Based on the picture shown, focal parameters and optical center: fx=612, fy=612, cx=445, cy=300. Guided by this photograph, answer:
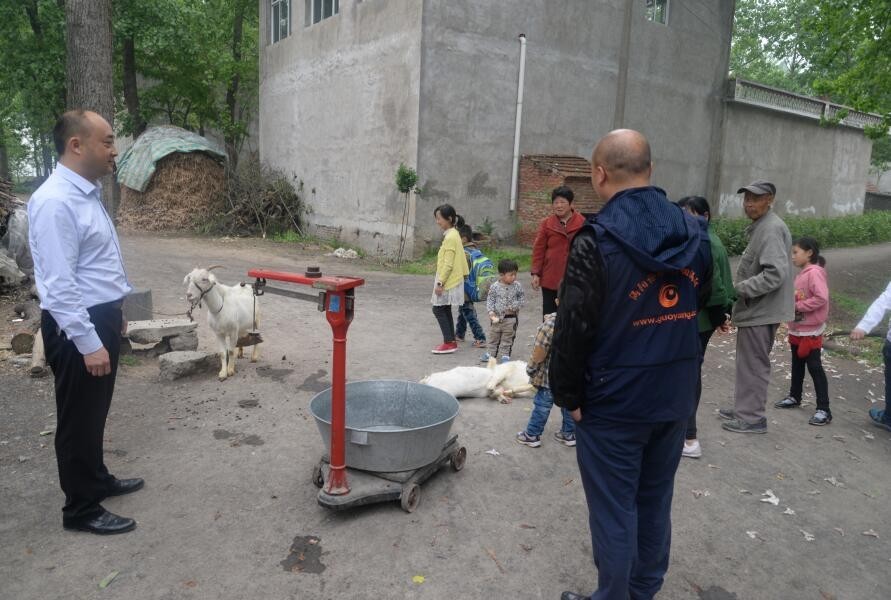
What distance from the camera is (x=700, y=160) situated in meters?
21.1

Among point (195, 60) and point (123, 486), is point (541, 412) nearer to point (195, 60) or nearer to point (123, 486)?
point (123, 486)

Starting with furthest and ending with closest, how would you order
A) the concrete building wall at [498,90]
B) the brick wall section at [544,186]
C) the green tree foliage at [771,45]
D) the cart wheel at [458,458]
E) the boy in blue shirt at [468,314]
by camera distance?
1. the green tree foliage at [771,45]
2. the brick wall section at [544,186]
3. the concrete building wall at [498,90]
4. the boy in blue shirt at [468,314]
5. the cart wheel at [458,458]

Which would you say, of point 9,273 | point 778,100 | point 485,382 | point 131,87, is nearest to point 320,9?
point 131,87

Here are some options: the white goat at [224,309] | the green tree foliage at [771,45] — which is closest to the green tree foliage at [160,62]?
the white goat at [224,309]

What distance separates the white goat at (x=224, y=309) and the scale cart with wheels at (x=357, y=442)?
262 cm

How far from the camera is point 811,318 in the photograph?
564 cm

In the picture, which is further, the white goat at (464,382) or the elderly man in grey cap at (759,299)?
the white goat at (464,382)

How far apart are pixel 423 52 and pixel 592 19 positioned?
556cm

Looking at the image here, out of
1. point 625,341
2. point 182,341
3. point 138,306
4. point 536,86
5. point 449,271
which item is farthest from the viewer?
point 536,86

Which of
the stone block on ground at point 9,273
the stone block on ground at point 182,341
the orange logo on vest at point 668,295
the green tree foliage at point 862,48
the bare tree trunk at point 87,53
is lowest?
the stone block on ground at point 182,341

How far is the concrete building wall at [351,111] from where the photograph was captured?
15.1 meters

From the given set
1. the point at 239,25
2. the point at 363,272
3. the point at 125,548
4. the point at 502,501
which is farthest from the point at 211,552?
the point at 239,25

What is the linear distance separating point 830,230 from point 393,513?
22636mm

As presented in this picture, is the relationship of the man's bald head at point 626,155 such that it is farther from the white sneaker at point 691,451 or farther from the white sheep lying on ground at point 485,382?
the white sheep lying on ground at point 485,382
